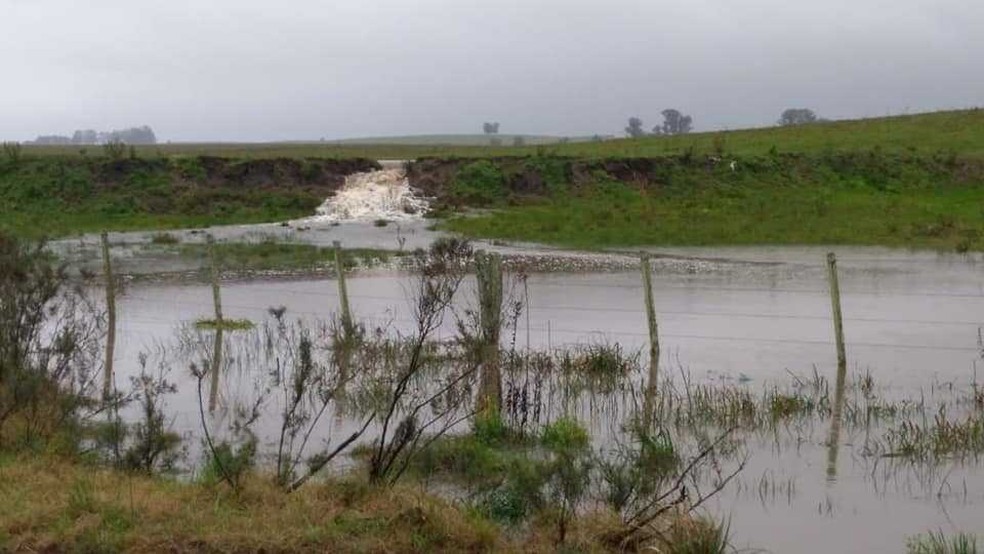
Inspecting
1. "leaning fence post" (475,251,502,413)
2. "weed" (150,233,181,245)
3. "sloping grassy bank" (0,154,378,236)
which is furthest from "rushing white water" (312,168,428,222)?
"leaning fence post" (475,251,502,413)

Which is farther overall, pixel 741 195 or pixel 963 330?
pixel 741 195

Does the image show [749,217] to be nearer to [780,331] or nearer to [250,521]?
[780,331]

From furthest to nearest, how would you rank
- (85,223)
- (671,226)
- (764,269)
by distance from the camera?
(85,223) < (671,226) < (764,269)

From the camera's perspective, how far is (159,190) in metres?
43.4

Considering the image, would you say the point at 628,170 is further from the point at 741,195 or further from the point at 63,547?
the point at 63,547

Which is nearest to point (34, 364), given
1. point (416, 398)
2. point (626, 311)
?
point (416, 398)

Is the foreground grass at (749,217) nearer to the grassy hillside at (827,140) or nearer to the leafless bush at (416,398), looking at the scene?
the grassy hillside at (827,140)

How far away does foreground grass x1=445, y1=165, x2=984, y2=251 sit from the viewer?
1312 inches

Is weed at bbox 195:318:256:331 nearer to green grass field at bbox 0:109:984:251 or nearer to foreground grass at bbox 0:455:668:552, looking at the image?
foreground grass at bbox 0:455:668:552

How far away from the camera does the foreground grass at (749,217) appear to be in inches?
1312

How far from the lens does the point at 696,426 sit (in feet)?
40.3

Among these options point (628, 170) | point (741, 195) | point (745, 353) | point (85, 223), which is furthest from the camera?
point (628, 170)

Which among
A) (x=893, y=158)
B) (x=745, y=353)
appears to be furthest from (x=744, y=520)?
(x=893, y=158)

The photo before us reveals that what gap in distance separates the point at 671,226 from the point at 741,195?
752 centimetres
